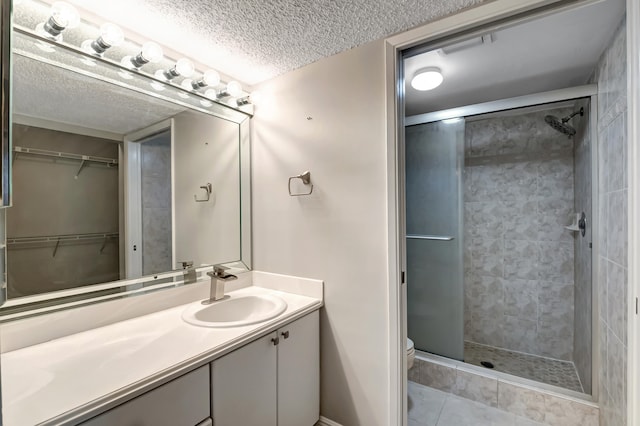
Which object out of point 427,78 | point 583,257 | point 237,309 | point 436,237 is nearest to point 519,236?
point 583,257

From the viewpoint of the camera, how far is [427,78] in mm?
1782

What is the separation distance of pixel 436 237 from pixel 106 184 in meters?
2.21

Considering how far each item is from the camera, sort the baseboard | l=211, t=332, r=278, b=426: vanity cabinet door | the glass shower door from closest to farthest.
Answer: l=211, t=332, r=278, b=426: vanity cabinet door < the baseboard < the glass shower door

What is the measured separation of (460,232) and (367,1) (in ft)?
5.68

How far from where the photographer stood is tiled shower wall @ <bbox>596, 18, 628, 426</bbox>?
1.21 m

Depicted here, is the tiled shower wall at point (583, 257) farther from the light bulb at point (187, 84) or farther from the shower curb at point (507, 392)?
the light bulb at point (187, 84)

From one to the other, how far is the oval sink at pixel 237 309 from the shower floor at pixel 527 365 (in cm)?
187

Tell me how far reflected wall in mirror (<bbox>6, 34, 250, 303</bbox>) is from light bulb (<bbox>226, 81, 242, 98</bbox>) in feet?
0.56

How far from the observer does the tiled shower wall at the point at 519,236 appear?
2348 mm

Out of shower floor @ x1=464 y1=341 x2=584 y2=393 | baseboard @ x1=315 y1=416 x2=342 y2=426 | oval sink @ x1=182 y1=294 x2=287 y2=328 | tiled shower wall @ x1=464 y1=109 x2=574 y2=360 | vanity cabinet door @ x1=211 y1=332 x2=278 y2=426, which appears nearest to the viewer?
vanity cabinet door @ x1=211 y1=332 x2=278 y2=426

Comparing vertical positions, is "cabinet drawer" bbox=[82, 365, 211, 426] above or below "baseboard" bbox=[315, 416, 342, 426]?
above

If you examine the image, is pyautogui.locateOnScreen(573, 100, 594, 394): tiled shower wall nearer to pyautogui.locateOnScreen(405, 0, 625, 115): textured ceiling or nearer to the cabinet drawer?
pyautogui.locateOnScreen(405, 0, 625, 115): textured ceiling

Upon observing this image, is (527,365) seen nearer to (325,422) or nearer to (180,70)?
(325,422)

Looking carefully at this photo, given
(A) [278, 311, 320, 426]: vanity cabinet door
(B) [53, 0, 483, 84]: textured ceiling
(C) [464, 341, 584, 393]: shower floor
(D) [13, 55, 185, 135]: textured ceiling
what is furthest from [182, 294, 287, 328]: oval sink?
(C) [464, 341, 584, 393]: shower floor
